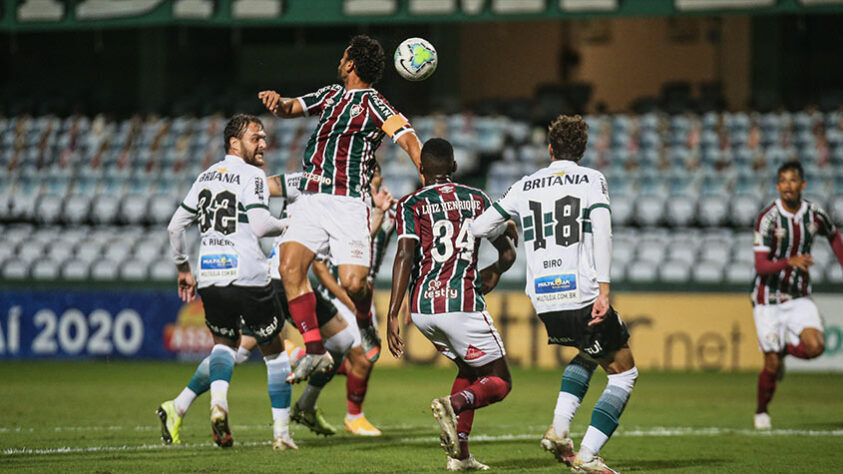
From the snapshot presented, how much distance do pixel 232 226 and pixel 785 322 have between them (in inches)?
206

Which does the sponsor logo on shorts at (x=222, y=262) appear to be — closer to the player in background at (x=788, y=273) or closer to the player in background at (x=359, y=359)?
the player in background at (x=359, y=359)

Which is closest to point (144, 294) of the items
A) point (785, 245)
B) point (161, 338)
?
point (161, 338)

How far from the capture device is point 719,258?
56.7ft

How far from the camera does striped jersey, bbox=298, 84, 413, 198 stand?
7.60m

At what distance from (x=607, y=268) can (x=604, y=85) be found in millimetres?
22612

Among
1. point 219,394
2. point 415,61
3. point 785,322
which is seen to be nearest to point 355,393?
point 219,394

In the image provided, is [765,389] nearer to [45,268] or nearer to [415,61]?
[415,61]

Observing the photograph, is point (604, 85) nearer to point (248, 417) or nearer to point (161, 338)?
point (161, 338)

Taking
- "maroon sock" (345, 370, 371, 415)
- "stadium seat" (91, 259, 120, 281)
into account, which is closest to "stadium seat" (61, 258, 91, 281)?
"stadium seat" (91, 259, 120, 281)

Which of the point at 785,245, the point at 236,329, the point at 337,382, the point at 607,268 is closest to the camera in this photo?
the point at 607,268

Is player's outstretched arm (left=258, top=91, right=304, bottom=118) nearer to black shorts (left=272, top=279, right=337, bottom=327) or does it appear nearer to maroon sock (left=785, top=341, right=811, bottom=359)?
black shorts (left=272, top=279, right=337, bottom=327)

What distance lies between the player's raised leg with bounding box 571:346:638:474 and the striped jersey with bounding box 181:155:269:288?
103 inches

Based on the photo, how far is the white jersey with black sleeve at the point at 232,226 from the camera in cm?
778

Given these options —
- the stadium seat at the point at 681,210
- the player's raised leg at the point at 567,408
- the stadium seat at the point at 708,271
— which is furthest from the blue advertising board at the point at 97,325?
the player's raised leg at the point at 567,408
